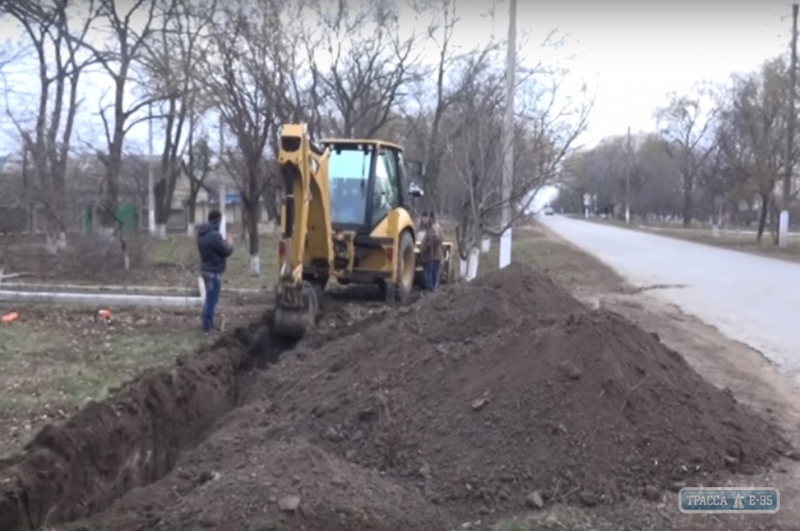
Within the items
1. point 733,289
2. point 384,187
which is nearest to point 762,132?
point 733,289

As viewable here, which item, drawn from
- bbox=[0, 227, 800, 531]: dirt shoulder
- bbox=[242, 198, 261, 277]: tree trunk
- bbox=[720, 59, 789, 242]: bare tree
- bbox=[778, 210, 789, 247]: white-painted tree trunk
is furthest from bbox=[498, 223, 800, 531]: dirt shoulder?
bbox=[720, 59, 789, 242]: bare tree

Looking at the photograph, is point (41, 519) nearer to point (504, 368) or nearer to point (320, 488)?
point (320, 488)

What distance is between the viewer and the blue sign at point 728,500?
561 cm

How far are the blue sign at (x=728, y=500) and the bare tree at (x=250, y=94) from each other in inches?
681

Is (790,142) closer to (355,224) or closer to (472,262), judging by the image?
(472,262)

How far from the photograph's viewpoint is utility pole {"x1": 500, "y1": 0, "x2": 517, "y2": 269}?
18344 mm

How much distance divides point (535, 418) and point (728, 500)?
53.8 inches

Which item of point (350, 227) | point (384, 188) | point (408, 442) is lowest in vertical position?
point (408, 442)

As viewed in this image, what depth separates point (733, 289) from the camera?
21000 mm

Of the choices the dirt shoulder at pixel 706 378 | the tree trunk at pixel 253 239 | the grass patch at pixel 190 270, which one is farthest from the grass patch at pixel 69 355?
the tree trunk at pixel 253 239

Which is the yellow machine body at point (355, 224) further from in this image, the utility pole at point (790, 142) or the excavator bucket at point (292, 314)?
the utility pole at point (790, 142)

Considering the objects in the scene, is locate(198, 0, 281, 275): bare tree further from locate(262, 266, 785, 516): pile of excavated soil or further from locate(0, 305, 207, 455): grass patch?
locate(262, 266, 785, 516): pile of excavated soil

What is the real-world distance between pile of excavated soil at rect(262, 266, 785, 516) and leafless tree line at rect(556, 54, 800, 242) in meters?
14.7

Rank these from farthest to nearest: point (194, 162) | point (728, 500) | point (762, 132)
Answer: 1. point (194, 162)
2. point (762, 132)
3. point (728, 500)
